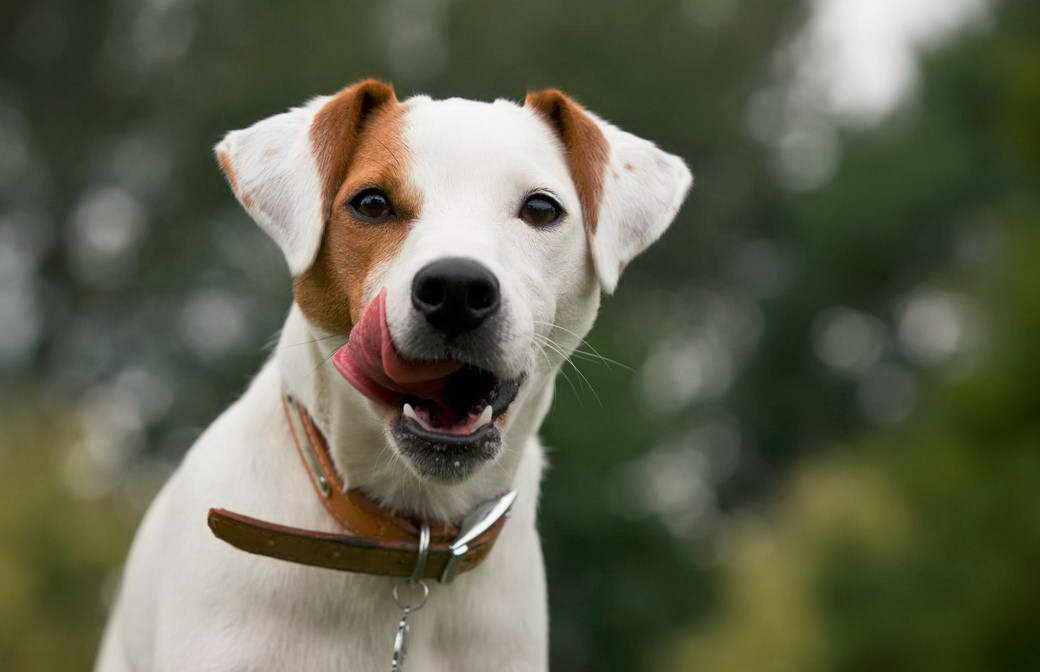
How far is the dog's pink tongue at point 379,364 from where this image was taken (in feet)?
12.6

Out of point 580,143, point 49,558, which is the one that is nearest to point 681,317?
point 49,558

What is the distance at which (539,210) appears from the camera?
431cm

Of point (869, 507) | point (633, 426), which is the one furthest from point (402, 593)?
point (633, 426)

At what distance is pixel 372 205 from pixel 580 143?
79cm

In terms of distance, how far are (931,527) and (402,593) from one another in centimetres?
1389

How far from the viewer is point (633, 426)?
998 inches

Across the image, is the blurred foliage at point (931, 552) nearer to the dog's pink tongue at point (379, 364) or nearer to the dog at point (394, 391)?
the dog at point (394, 391)

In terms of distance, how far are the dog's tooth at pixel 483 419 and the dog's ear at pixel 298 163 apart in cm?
68

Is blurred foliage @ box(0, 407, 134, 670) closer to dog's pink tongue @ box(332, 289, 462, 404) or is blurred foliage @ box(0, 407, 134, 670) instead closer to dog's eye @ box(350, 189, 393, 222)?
dog's eye @ box(350, 189, 393, 222)

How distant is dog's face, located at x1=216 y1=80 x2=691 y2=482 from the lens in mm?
3879

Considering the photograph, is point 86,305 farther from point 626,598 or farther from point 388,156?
point 388,156

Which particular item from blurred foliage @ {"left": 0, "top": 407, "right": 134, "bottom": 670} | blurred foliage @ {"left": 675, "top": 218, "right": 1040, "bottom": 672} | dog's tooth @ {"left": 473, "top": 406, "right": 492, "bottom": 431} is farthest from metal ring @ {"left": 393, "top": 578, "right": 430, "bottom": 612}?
blurred foliage @ {"left": 675, "top": 218, "right": 1040, "bottom": 672}

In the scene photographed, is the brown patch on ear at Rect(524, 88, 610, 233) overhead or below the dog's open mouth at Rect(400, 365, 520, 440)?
overhead

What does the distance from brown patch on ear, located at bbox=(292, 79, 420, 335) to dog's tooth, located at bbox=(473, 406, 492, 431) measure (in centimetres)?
47
